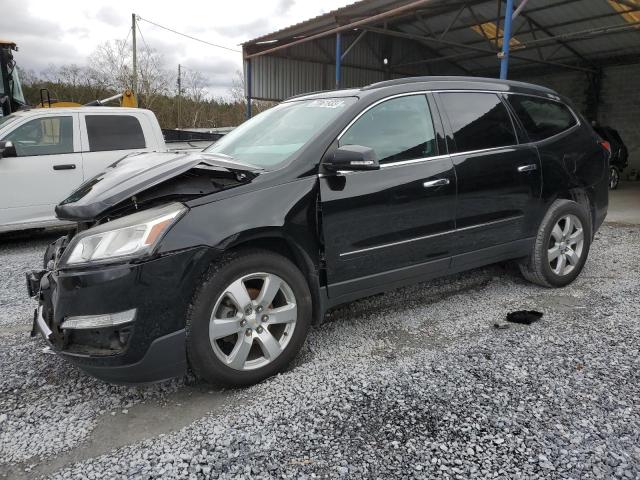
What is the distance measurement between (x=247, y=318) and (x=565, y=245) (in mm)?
3167

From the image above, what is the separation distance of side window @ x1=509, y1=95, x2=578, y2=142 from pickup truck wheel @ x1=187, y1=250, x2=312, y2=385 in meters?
2.56

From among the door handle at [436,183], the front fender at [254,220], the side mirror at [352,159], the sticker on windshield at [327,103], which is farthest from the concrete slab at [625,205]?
the front fender at [254,220]

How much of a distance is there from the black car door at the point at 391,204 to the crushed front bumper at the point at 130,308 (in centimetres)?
90

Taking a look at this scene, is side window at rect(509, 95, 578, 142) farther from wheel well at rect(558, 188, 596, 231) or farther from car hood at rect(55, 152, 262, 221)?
car hood at rect(55, 152, 262, 221)

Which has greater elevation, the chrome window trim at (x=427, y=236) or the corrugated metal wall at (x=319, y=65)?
the corrugated metal wall at (x=319, y=65)

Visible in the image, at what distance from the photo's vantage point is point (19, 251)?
20.2 ft

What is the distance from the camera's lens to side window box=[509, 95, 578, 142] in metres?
4.07

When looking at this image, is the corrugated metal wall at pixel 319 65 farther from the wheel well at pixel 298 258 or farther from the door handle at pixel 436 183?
the wheel well at pixel 298 258

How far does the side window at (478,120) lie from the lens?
11.7ft

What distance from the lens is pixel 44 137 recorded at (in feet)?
20.4

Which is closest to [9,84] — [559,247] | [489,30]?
[559,247]

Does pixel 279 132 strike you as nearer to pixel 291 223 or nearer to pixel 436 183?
pixel 291 223

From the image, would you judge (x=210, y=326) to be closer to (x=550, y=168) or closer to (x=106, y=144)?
(x=550, y=168)

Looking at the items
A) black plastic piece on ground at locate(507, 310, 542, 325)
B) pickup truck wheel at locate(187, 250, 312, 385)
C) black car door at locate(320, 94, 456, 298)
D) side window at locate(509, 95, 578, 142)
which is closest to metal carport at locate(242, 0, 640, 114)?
side window at locate(509, 95, 578, 142)
